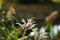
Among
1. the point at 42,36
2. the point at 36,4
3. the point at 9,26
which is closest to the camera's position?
the point at 42,36

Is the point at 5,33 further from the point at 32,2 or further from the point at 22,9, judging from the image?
the point at 32,2

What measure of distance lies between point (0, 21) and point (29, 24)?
6.6 inches

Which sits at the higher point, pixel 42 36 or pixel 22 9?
pixel 22 9

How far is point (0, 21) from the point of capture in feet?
3.80

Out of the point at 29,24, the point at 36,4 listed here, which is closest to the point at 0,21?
the point at 29,24

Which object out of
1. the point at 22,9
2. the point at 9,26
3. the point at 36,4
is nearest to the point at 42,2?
the point at 36,4

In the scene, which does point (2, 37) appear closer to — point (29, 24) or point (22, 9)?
point (29, 24)

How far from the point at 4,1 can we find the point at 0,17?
7.32 m

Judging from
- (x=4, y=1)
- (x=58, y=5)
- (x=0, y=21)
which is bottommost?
(x=0, y=21)

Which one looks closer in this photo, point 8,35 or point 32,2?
point 8,35

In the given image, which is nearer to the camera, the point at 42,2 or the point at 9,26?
the point at 9,26

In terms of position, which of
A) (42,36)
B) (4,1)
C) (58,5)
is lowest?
(42,36)

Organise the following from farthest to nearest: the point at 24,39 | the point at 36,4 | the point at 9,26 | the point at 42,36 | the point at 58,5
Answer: the point at 36,4, the point at 58,5, the point at 9,26, the point at 24,39, the point at 42,36

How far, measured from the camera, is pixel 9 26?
1.28m
